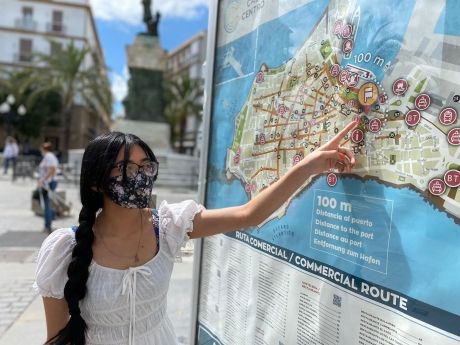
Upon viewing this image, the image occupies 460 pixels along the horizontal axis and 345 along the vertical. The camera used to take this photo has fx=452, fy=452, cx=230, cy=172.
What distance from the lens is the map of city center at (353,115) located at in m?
1.20

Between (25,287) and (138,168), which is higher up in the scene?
(138,168)

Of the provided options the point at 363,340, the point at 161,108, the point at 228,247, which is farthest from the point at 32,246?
the point at 161,108

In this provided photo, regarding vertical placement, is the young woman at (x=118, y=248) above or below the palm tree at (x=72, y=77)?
below

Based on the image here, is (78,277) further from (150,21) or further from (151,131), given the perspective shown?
(150,21)

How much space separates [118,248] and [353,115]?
95 cm

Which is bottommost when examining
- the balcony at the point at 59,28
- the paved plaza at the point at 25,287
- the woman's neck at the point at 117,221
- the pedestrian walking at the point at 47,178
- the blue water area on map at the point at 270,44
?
the paved plaza at the point at 25,287

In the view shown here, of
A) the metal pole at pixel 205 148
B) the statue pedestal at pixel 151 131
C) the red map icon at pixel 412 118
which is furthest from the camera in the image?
the statue pedestal at pixel 151 131

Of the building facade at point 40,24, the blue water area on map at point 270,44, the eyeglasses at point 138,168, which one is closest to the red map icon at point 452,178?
the blue water area on map at point 270,44

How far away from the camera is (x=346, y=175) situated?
4.91ft

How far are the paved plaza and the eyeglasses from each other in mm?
590

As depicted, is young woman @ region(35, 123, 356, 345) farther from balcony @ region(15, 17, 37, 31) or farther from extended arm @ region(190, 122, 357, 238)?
balcony @ region(15, 17, 37, 31)

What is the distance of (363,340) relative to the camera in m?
1.39

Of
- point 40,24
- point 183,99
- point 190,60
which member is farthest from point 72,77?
point 190,60

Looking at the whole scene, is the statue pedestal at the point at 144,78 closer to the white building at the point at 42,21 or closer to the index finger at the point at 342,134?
the index finger at the point at 342,134
